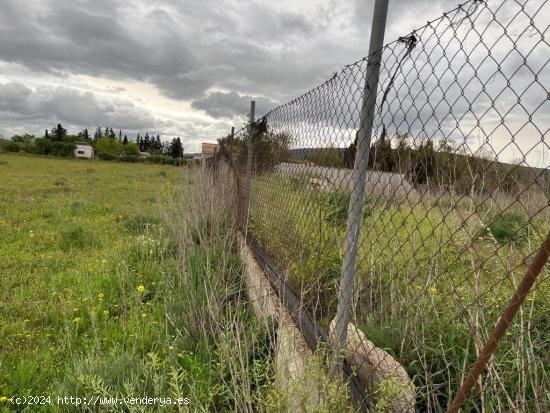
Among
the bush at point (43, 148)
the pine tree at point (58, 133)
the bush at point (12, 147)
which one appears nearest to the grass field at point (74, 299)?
the bush at point (43, 148)

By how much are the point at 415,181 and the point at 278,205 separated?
1622mm

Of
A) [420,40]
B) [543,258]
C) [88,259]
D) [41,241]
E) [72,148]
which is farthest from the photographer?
[72,148]

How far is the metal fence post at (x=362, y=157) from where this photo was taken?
1.87 m

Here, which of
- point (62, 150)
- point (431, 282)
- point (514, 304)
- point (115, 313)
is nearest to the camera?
point (514, 304)

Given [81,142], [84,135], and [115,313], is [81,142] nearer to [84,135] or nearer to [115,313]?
[84,135]

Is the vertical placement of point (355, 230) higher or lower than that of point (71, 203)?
higher

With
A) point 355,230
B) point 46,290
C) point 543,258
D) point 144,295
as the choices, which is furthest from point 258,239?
point 543,258

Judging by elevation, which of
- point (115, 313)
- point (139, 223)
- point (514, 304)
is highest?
point (514, 304)

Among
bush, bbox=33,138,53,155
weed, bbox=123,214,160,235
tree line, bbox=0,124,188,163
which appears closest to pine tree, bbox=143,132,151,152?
tree line, bbox=0,124,188,163

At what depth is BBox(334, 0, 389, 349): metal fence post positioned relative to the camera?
73.7 inches

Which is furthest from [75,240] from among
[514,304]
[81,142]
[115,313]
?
[81,142]

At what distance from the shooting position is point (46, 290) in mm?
4320

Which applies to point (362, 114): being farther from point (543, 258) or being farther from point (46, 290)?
point (46, 290)

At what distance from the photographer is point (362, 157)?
1.93 metres
